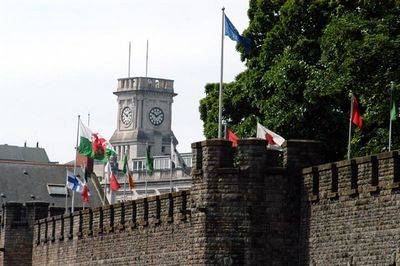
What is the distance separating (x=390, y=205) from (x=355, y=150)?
2039 cm

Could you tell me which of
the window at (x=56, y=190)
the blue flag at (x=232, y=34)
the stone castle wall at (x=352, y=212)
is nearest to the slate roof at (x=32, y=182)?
the window at (x=56, y=190)

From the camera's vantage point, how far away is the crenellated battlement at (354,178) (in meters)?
38.2

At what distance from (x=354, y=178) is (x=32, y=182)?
6244 centimetres

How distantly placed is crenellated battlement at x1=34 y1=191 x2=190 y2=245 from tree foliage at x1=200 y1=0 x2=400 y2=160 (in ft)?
24.0

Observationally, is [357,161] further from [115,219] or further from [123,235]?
[115,219]

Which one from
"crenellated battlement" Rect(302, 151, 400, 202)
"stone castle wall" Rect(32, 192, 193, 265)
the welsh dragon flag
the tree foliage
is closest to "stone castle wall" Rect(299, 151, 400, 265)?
"crenellated battlement" Rect(302, 151, 400, 202)

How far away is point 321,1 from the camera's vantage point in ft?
211

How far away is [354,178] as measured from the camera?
131 ft

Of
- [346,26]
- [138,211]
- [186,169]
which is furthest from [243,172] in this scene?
[186,169]

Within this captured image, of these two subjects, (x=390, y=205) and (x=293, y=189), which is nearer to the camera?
(x=390, y=205)

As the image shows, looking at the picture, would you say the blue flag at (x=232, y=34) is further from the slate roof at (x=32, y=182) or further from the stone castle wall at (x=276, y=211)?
the slate roof at (x=32, y=182)

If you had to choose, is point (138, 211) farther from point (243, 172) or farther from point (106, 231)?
point (243, 172)

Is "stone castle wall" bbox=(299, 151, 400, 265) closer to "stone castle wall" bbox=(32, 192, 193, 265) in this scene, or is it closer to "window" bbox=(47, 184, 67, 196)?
"stone castle wall" bbox=(32, 192, 193, 265)

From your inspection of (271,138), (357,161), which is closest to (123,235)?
(271,138)
